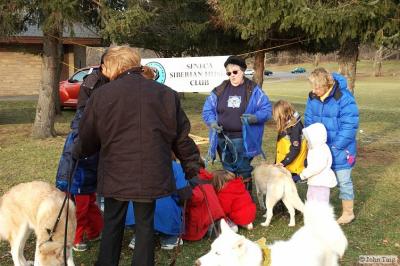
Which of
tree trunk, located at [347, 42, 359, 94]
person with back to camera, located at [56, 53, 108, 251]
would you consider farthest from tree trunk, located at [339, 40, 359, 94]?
person with back to camera, located at [56, 53, 108, 251]

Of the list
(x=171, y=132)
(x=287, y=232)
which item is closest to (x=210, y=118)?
(x=287, y=232)

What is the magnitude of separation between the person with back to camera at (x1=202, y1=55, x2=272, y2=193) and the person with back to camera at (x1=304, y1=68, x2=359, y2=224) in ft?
2.10

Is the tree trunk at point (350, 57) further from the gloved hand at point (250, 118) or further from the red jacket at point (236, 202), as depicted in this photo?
the red jacket at point (236, 202)

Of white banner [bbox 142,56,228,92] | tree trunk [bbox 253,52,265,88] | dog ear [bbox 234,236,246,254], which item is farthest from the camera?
tree trunk [bbox 253,52,265,88]

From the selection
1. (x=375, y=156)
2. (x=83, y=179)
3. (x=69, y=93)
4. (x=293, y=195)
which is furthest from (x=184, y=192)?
(x=69, y=93)

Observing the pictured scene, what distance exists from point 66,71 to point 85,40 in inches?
129

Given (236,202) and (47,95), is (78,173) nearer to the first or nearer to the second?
(236,202)

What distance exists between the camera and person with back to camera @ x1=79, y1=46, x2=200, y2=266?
3.16 metres

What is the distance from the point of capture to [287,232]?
531 cm

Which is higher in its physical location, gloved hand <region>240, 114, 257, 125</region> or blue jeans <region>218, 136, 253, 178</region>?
gloved hand <region>240, 114, 257, 125</region>

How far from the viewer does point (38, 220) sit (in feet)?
12.1

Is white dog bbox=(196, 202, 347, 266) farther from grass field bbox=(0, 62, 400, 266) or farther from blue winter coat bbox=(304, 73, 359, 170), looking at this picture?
blue winter coat bbox=(304, 73, 359, 170)

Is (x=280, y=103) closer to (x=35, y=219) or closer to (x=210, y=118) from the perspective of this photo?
(x=210, y=118)

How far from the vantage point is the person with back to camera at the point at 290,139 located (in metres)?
5.48
